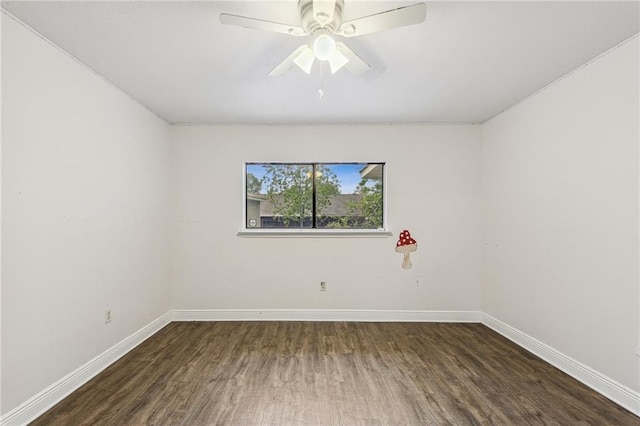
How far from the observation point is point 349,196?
3.85 metres

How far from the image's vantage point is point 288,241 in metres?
3.74

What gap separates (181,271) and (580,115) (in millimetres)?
4119

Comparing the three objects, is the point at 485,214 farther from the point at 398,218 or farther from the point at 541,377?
the point at 541,377

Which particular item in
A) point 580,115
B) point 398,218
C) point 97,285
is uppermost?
point 580,115

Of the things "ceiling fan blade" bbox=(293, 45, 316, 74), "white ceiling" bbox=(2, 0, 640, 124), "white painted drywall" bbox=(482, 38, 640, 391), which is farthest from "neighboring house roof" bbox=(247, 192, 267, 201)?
"white painted drywall" bbox=(482, 38, 640, 391)

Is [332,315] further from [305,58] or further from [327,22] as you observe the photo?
[327,22]

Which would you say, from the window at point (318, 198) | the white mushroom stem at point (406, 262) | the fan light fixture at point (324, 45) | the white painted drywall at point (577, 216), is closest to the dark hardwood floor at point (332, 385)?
the white painted drywall at point (577, 216)

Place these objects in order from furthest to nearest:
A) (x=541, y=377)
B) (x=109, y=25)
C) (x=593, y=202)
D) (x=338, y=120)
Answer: (x=338, y=120) < (x=541, y=377) < (x=593, y=202) < (x=109, y=25)

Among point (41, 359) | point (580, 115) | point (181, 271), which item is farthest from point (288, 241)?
point (580, 115)

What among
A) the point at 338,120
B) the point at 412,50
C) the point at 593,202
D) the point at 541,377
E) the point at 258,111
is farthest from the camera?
the point at 338,120

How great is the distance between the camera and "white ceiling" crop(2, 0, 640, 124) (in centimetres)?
170

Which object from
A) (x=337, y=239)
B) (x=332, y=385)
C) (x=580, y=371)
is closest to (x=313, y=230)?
(x=337, y=239)

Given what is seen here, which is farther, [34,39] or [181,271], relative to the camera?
[181,271]

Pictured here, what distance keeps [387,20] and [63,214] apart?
2344mm
